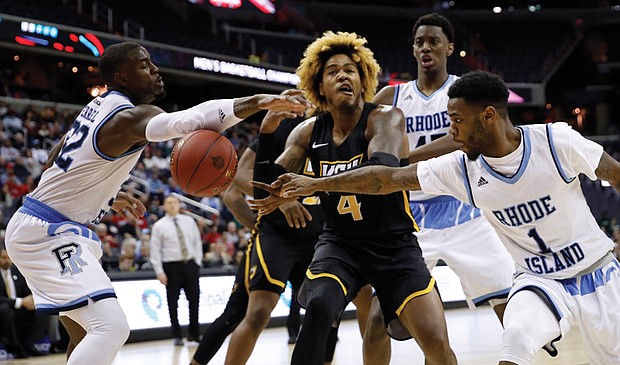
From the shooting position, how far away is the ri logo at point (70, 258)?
420 cm

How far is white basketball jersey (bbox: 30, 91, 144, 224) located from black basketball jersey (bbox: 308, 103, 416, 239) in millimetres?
1081

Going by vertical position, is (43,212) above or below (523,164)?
below

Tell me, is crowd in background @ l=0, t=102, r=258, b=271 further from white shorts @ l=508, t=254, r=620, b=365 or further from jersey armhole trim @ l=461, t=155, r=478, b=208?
white shorts @ l=508, t=254, r=620, b=365

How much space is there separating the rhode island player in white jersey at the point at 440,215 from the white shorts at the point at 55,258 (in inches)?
68.2

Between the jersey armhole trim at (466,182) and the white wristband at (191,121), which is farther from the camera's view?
the white wristband at (191,121)

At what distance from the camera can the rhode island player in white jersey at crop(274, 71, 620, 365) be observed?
3609 millimetres

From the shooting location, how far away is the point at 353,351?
843cm

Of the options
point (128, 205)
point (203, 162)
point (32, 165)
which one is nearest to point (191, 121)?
point (203, 162)

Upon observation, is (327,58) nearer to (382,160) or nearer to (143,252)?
(382,160)

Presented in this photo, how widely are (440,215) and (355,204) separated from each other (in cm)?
116

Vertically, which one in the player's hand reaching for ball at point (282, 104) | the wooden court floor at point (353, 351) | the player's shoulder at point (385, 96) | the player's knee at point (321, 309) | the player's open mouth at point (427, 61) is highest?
the player's open mouth at point (427, 61)

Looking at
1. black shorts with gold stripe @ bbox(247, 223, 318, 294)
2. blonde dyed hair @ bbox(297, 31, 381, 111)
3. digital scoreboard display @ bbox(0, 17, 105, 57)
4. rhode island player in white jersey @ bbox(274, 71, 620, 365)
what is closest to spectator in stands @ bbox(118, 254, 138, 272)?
black shorts with gold stripe @ bbox(247, 223, 318, 294)

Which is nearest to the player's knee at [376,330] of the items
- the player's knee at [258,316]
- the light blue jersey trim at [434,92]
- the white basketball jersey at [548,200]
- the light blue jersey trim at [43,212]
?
the player's knee at [258,316]

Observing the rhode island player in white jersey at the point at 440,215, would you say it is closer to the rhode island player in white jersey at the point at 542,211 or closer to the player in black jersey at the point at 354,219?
the player in black jersey at the point at 354,219
